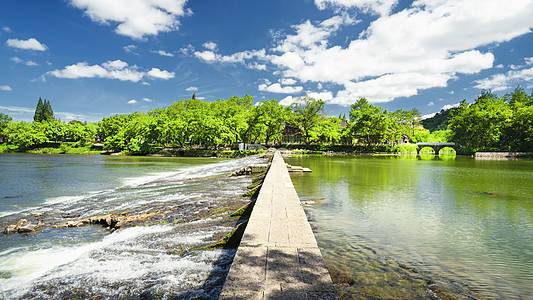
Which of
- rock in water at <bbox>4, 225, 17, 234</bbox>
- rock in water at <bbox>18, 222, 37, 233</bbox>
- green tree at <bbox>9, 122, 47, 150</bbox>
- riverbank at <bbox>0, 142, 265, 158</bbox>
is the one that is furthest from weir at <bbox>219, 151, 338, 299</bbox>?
green tree at <bbox>9, 122, 47, 150</bbox>

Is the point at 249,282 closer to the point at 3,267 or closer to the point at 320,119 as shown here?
the point at 3,267

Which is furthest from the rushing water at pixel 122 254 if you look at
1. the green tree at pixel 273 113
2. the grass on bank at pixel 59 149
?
the grass on bank at pixel 59 149

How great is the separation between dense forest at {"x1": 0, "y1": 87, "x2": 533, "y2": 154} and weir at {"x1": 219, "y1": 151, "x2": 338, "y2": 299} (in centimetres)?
5002

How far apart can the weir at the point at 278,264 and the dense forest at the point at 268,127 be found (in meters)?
50.0

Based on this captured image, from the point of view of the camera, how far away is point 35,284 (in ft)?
15.3

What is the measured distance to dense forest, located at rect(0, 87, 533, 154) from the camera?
5806 centimetres

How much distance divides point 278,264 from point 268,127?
66.5 metres

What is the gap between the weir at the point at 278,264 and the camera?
9.84ft

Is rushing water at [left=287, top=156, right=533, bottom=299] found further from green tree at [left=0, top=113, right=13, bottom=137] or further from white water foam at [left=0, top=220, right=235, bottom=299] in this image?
green tree at [left=0, top=113, right=13, bottom=137]

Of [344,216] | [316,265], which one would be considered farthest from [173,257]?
[344,216]

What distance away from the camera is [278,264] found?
12.3ft

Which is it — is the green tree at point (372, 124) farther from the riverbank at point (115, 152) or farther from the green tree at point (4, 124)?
the green tree at point (4, 124)

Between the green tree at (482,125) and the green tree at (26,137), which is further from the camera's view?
the green tree at (26,137)

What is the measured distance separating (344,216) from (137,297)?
6916 millimetres
